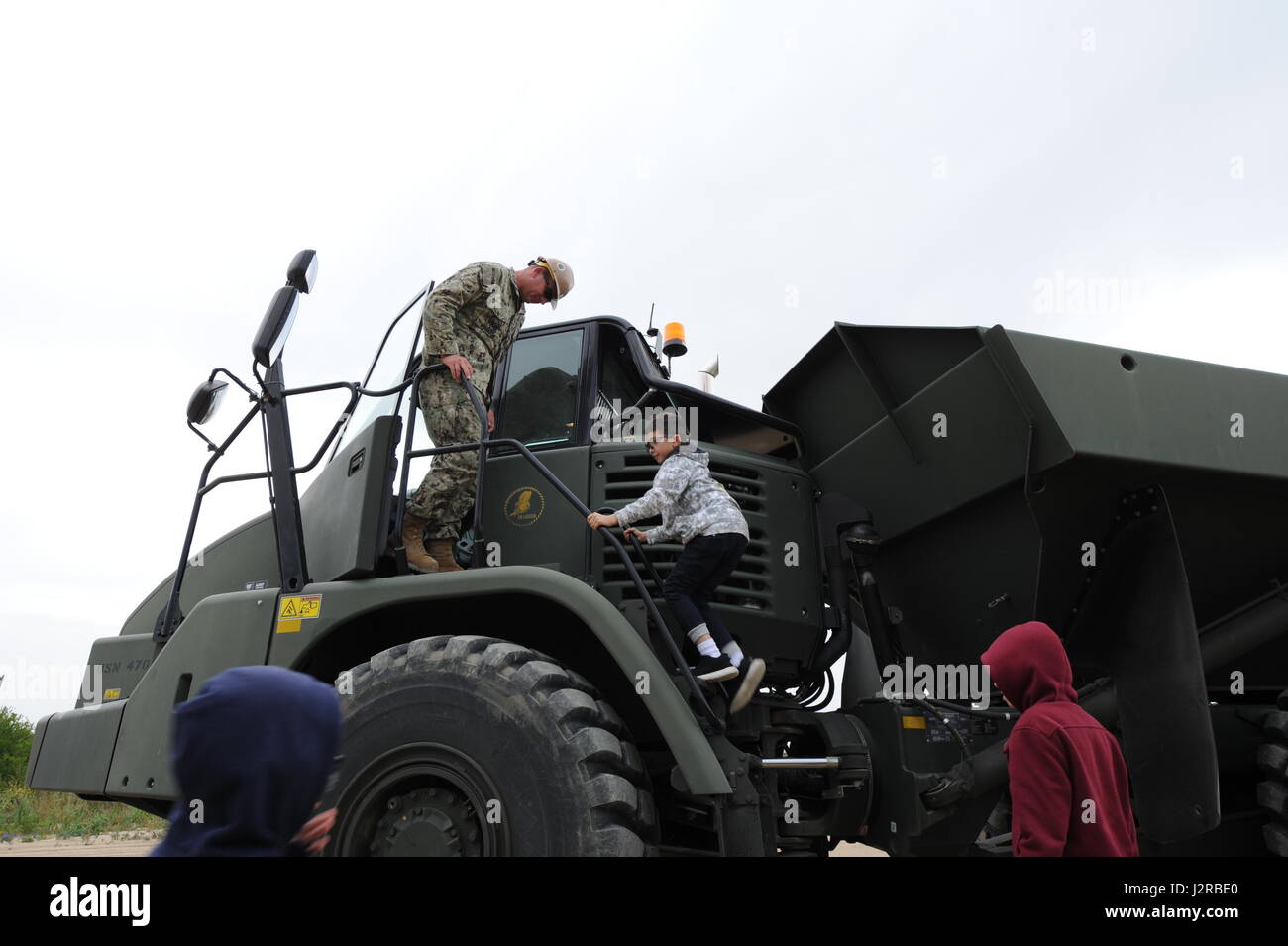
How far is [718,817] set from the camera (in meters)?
3.83

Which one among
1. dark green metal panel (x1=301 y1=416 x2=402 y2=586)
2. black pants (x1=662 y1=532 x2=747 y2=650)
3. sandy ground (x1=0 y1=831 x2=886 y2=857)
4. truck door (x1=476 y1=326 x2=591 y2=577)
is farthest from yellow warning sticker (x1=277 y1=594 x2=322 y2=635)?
sandy ground (x1=0 y1=831 x2=886 y2=857)

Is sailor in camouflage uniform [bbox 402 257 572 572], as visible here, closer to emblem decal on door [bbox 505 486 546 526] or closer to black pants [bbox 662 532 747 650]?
emblem decal on door [bbox 505 486 546 526]

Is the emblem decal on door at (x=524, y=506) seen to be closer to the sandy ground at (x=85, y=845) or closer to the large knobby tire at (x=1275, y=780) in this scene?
the large knobby tire at (x=1275, y=780)

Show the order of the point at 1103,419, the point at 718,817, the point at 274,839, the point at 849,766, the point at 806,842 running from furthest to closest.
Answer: the point at 806,842
the point at 849,766
the point at 1103,419
the point at 718,817
the point at 274,839

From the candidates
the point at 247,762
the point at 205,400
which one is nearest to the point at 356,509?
the point at 205,400

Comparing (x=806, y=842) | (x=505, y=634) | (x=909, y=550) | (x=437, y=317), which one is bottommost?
(x=806, y=842)

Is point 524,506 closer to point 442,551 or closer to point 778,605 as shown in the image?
point 442,551

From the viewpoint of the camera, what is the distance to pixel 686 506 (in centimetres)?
455

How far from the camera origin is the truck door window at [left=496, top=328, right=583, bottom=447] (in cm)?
511

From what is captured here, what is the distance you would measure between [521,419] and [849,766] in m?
2.42

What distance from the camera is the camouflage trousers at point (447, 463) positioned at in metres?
4.70

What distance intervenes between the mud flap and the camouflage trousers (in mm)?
3144
